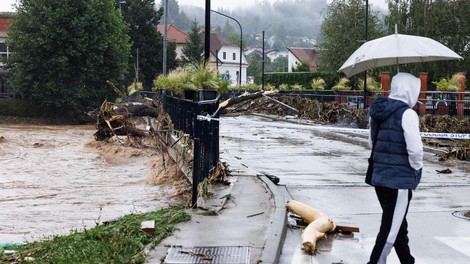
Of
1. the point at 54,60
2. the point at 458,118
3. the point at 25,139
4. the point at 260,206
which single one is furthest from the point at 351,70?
the point at 54,60

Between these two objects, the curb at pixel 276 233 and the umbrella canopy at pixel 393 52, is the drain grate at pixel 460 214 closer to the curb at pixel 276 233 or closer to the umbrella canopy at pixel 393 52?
the umbrella canopy at pixel 393 52

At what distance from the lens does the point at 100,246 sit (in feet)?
21.7

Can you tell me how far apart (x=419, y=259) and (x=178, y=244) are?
2.52 m

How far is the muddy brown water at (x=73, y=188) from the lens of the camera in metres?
10.4

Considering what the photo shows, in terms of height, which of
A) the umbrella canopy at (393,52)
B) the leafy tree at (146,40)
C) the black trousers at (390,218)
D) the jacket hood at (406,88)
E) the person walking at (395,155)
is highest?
the leafy tree at (146,40)

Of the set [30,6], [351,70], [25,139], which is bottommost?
[25,139]

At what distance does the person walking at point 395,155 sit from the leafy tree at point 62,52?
1636 inches

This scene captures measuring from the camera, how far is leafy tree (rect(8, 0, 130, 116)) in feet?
152

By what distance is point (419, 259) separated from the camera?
711cm

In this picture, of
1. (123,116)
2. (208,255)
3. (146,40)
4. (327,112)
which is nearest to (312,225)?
(208,255)

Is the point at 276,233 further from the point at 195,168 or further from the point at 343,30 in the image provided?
the point at 343,30

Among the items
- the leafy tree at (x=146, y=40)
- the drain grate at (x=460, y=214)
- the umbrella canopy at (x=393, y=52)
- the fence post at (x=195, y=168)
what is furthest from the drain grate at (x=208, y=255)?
the leafy tree at (x=146, y=40)

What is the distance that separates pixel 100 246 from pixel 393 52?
167 inches

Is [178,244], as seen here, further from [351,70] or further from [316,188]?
[316,188]
